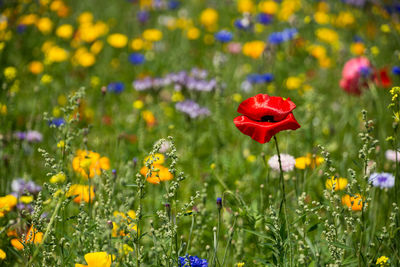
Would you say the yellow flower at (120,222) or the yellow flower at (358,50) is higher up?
the yellow flower at (358,50)

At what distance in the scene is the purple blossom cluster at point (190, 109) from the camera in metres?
2.84

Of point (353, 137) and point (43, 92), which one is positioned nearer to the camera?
point (353, 137)

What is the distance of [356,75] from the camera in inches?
115

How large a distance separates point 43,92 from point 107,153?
1308 mm

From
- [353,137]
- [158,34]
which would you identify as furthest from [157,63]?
[353,137]

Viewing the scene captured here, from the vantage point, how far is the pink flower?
2.87 metres

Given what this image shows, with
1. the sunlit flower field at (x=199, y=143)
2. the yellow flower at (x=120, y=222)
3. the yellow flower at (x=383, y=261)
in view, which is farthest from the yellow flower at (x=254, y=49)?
the yellow flower at (x=383, y=261)

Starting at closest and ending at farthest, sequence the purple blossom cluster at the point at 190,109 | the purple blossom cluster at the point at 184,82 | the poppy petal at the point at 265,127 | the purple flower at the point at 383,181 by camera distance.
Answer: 1. the poppy petal at the point at 265,127
2. the purple flower at the point at 383,181
3. the purple blossom cluster at the point at 190,109
4. the purple blossom cluster at the point at 184,82

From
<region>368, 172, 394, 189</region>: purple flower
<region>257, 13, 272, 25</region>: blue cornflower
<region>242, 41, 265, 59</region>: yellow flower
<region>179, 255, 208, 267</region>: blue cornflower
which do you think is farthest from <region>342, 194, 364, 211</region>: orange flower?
<region>257, 13, 272, 25</region>: blue cornflower

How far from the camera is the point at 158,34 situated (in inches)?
169

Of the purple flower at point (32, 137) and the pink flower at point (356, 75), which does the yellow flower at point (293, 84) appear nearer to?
the pink flower at point (356, 75)

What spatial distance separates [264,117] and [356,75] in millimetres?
1732

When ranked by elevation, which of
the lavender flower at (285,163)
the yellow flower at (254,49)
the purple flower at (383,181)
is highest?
the yellow flower at (254,49)

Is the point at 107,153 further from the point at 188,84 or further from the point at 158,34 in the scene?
the point at 158,34
